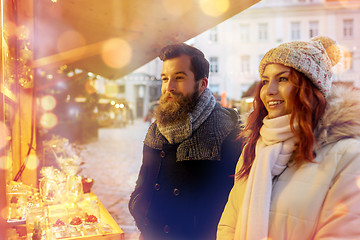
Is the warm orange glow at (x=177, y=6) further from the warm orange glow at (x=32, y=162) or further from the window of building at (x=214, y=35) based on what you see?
the window of building at (x=214, y=35)

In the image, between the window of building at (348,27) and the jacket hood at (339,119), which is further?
the window of building at (348,27)

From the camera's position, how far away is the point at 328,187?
1407 millimetres

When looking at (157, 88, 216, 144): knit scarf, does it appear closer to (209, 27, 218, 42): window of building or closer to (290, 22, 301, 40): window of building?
(209, 27, 218, 42): window of building

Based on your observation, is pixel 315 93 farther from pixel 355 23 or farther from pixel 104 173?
pixel 355 23

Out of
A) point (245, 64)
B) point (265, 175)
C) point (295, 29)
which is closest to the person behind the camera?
point (265, 175)

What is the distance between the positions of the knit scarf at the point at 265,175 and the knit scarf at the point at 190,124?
724 mm

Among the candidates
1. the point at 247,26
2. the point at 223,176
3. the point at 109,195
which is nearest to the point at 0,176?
the point at 223,176

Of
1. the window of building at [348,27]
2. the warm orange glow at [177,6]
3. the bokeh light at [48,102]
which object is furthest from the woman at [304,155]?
the window of building at [348,27]

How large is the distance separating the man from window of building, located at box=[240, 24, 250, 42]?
2757 centimetres

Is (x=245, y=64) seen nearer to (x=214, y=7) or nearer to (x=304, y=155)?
(x=214, y=7)

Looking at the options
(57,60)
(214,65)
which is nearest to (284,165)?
(57,60)

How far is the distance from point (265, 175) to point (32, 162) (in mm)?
2499

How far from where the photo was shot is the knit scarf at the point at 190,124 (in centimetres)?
229

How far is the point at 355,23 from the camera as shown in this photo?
88.7 ft
